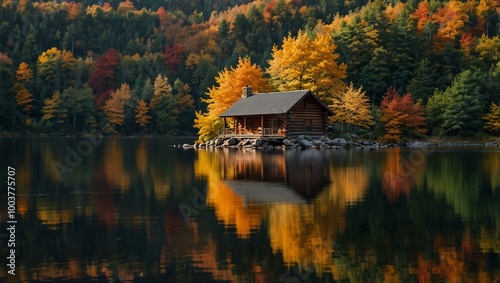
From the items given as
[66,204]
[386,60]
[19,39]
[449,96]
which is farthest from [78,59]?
[66,204]

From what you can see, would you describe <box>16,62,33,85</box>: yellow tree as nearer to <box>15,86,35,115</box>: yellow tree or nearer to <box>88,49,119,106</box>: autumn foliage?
<box>15,86,35,115</box>: yellow tree

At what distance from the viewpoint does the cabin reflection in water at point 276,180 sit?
2138 centimetres

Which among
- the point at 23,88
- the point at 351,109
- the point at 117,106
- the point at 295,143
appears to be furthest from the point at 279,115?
the point at 23,88

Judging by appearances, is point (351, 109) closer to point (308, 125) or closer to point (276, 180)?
point (308, 125)

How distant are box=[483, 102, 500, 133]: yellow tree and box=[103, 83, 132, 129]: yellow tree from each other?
64299 mm

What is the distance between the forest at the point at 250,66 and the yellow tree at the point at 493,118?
0.30 metres

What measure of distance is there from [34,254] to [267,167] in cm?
2174

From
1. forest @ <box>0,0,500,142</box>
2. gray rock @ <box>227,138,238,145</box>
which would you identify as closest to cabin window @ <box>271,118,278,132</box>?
gray rock @ <box>227,138,238,145</box>

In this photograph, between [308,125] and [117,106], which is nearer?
[308,125]

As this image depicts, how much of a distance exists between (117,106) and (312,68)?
52414 millimetres

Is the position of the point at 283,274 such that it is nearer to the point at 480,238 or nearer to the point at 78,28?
the point at 480,238

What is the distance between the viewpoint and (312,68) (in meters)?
68.0

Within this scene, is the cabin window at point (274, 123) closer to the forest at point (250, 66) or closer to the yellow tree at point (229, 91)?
the forest at point (250, 66)

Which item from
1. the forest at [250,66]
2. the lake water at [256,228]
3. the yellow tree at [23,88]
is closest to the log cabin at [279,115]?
the forest at [250,66]
